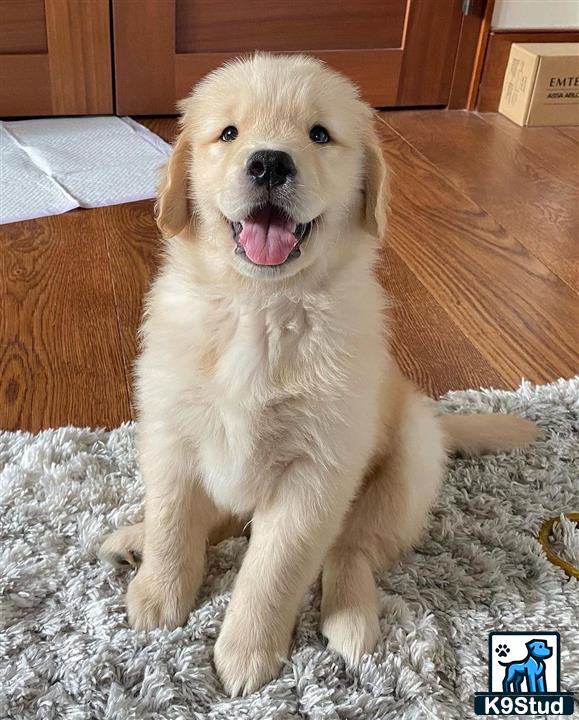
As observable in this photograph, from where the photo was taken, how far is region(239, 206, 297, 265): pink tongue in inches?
40.1

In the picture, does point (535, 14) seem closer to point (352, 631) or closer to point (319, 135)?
point (319, 135)

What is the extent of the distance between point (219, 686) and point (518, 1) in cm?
288

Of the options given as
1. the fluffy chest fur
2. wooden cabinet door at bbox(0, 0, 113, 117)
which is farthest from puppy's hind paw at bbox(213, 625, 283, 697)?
wooden cabinet door at bbox(0, 0, 113, 117)

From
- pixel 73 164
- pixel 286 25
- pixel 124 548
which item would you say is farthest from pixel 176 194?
pixel 286 25

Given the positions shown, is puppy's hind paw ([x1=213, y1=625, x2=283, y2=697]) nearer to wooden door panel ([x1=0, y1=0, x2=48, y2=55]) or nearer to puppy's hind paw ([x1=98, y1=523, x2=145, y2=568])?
puppy's hind paw ([x1=98, y1=523, x2=145, y2=568])

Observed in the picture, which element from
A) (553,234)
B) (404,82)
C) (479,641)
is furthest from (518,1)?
(479,641)

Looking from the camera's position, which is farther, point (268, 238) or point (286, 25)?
point (286, 25)

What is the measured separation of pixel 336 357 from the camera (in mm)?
1057

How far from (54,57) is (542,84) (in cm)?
179

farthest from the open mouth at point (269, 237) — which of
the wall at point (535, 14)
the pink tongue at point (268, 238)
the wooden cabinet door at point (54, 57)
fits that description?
the wall at point (535, 14)

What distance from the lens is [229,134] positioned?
3.49ft

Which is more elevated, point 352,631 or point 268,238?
point 268,238

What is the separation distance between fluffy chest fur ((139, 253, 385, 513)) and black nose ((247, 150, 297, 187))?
16cm

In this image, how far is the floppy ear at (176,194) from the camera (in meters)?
1.10
